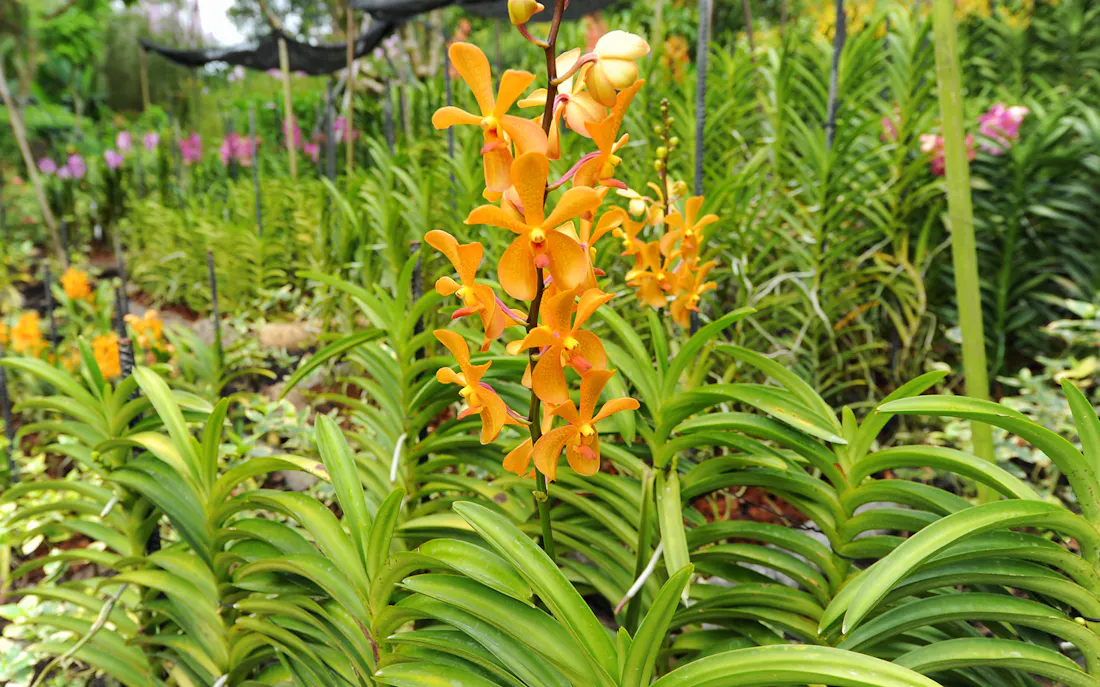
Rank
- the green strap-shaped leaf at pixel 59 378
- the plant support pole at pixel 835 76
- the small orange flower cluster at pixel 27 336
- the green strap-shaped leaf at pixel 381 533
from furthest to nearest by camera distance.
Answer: the small orange flower cluster at pixel 27 336 → the plant support pole at pixel 835 76 → the green strap-shaped leaf at pixel 59 378 → the green strap-shaped leaf at pixel 381 533

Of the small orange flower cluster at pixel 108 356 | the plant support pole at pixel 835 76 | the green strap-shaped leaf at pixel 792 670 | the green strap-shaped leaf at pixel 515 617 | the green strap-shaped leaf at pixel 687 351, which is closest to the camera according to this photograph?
the green strap-shaped leaf at pixel 792 670

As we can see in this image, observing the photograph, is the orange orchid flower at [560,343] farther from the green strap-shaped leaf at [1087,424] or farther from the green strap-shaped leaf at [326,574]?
the green strap-shaped leaf at [1087,424]

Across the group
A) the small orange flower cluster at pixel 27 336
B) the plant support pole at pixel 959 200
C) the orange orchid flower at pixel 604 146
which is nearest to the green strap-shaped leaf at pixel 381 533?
the orange orchid flower at pixel 604 146

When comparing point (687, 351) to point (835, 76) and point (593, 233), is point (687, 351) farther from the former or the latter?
point (835, 76)

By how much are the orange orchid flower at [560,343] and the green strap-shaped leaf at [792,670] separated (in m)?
0.33

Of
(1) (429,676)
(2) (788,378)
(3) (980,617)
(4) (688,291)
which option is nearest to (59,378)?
(1) (429,676)

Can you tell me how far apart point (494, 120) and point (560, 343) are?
229 millimetres

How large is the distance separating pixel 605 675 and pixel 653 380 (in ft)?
1.54

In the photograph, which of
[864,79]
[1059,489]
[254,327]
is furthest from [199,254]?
[1059,489]

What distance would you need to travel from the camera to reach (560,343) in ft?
2.05

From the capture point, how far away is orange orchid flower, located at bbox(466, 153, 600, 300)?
1.92 feet

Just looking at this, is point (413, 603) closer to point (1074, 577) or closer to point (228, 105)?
point (1074, 577)

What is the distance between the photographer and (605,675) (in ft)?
2.24

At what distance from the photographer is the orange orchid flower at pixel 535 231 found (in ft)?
1.92
